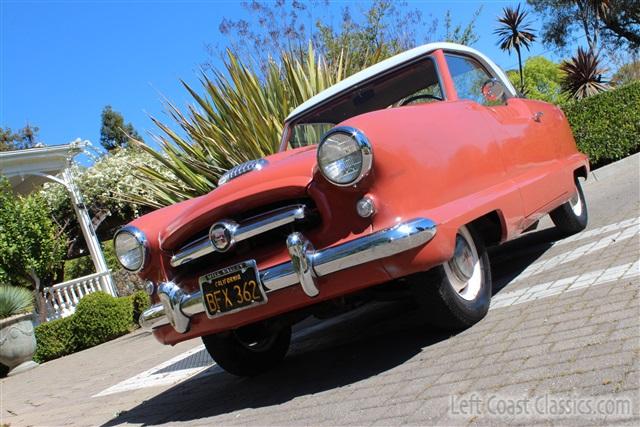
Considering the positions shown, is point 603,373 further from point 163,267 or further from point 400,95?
point 400,95

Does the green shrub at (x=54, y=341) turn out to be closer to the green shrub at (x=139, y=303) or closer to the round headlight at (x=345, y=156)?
the green shrub at (x=139, y=303)

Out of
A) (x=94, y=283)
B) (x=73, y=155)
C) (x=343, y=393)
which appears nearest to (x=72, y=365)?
(x=94, y=283)

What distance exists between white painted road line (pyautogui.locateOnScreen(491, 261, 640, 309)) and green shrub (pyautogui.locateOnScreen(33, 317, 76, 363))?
861cm

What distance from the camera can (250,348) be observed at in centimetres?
395

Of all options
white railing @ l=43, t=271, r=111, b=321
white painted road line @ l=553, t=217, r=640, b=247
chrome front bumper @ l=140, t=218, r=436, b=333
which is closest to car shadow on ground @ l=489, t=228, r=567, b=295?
white painted road line @ l=553, t=217, r=640, b=247

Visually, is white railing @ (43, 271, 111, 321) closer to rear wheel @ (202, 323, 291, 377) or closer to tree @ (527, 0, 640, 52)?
rear wheel @ (202, 323, 291, 377)

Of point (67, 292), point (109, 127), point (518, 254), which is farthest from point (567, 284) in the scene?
point (109, 127)

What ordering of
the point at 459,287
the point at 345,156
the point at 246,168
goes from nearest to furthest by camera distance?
the point at 345,156 < the point at 459,287 < the point at 246,168

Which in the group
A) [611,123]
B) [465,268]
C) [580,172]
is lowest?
[465,268]

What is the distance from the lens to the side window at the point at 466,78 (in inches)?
160

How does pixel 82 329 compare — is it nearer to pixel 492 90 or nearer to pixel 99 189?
pixel 99 189

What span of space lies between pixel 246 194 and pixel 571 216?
348cm

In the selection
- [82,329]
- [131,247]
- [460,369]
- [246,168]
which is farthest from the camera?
[82,329]

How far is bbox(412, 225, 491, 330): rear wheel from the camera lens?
292cm
